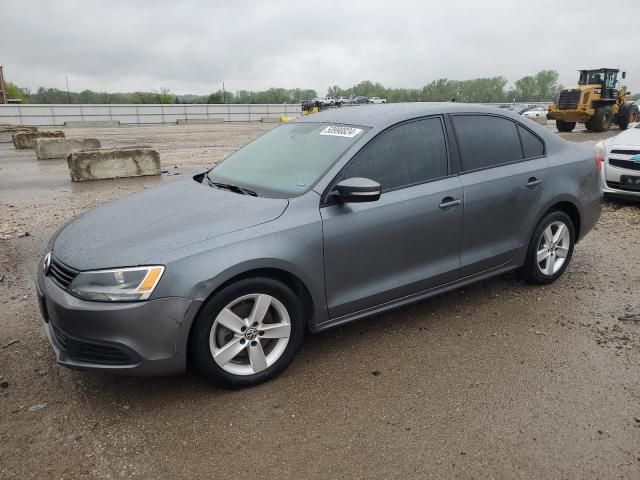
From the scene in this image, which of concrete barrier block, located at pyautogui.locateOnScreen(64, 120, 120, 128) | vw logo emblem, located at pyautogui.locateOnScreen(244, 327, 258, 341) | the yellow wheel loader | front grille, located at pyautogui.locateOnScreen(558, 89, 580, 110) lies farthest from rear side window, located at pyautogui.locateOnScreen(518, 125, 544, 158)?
concrete barrier block, located at pyautogui.locateOnScreen(64, 120, 120, 128)

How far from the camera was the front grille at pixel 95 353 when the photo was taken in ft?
9.11

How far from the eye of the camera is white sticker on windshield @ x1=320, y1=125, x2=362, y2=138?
3.71m

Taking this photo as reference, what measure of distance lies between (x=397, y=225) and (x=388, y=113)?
2.99 feet

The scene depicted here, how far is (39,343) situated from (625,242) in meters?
6.08

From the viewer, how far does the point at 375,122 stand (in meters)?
3.75

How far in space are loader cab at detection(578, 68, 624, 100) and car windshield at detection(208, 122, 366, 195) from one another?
24.7 m

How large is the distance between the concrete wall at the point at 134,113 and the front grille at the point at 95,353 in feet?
128

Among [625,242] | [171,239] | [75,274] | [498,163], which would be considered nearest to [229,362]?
[171,239]

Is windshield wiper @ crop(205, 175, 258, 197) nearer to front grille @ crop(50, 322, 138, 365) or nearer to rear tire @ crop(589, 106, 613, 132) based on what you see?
front grille @ crop(50, 322, 138, 365)

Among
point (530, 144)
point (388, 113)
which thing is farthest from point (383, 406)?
point (530, 144)

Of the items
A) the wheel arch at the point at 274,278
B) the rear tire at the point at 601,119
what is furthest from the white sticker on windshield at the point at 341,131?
the rear tire at the point at 601,119

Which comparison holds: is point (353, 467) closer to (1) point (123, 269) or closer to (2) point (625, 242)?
(1) point (123, 269)

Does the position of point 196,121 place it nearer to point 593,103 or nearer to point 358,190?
point 593,103

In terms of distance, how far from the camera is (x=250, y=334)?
3.08m
